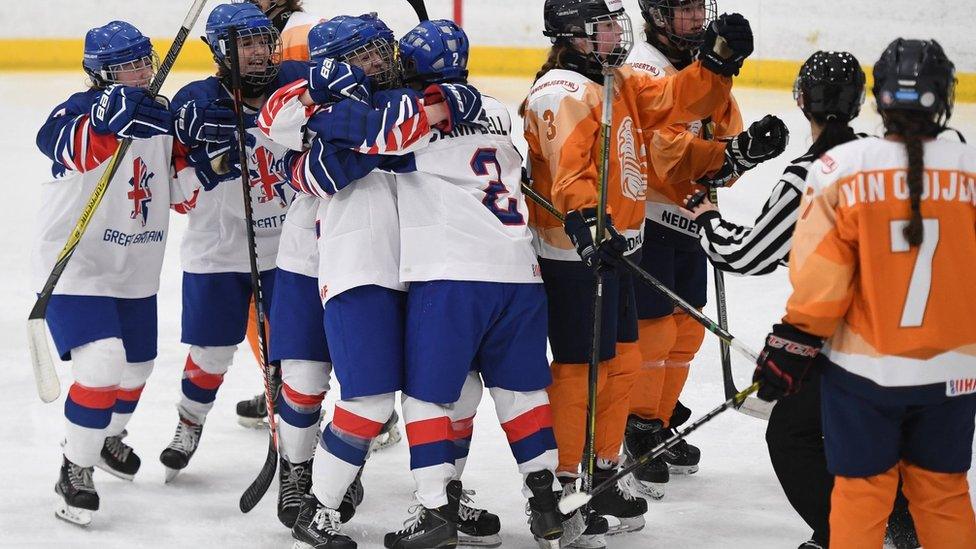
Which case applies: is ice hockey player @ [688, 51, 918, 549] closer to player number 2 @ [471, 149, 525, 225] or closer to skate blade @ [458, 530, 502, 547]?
player number 2 @ [471, 149, 525, 225]

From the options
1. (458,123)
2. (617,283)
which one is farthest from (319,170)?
(617,283)

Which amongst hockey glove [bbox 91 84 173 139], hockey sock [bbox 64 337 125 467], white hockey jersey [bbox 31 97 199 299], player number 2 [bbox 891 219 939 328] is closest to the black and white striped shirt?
player number 2 [bbox 891 219 939 328]

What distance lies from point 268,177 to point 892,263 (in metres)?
1.68

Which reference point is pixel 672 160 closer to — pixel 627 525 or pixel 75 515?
pixel 627 525

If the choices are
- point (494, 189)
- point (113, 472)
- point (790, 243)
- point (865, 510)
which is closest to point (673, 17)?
point (494, 189)

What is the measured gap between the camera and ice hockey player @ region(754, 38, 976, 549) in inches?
81.6

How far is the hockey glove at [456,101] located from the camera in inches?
105

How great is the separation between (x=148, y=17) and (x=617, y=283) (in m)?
5.75

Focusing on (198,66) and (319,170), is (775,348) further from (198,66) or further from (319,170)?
(198,66)

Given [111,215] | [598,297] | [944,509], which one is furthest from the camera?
[111,215]


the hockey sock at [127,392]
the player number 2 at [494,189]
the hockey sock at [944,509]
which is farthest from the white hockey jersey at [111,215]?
the hockey sock at [944,509]

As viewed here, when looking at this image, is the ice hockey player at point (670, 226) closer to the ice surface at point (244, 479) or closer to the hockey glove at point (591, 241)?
the ice surface at point (244, 479)

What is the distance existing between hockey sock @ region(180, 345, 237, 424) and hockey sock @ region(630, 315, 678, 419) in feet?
3.58

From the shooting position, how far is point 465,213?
2.69 meters
